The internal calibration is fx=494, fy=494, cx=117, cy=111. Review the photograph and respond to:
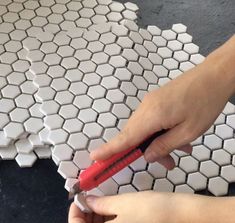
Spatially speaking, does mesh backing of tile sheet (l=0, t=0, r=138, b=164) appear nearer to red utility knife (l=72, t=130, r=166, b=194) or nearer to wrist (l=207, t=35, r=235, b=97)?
red utility knife (l=72, t=130, r=166, b=194)

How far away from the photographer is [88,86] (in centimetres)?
69

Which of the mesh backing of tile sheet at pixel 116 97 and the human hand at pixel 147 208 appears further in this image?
the mesh backing of tile sheet at pixel 116 97

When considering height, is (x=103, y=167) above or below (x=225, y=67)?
below

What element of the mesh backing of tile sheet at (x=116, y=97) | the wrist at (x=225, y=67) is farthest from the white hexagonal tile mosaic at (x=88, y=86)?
the wrist at (x=225, y=67)

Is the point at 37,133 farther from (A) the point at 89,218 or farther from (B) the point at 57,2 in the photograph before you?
(B) the point at 57,2

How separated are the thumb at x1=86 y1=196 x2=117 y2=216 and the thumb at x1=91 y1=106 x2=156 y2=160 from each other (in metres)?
0.04

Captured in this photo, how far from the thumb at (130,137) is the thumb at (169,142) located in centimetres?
2

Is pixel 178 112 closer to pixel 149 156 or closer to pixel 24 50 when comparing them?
pixel 149 156

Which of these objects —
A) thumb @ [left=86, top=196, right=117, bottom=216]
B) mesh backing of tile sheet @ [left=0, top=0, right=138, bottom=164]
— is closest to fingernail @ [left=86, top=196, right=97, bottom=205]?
thumb @ [left=86, top=196, right=117, bottom=216]

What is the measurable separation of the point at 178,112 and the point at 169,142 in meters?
0.04

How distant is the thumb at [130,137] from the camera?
534 mm

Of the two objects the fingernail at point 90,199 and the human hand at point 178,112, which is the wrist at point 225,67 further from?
the fingernail at point 90,199

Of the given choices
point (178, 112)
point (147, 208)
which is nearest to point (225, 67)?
point (178, 112)

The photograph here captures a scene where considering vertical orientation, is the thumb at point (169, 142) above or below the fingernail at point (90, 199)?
above
